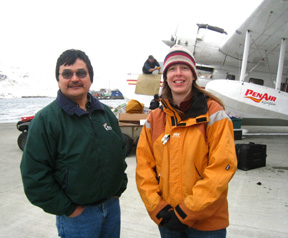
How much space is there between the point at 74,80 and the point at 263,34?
27.9 ft

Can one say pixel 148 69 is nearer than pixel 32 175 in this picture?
No

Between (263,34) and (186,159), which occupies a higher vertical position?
(263,34)

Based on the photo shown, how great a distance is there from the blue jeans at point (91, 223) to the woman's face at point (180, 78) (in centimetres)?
92

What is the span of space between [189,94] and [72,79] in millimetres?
814

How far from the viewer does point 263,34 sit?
7711 mm

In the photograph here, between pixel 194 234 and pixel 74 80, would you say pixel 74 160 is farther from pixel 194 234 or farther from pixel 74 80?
pixel 194 234

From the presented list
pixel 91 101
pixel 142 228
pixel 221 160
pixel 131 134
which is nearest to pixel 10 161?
pixel 131 134

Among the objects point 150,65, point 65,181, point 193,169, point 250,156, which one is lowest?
point 250,156

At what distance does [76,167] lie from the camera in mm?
1269

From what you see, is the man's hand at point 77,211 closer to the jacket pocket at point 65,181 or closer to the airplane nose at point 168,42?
the jacket pocket at point 65,181

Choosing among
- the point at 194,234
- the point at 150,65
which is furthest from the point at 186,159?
the point at 150,65

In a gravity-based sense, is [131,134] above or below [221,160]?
below

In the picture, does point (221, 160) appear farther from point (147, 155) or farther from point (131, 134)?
point (131, 134)

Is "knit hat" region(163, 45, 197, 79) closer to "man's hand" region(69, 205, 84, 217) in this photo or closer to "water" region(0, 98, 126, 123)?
"man's hand" region(69, 205, 84, 217)
